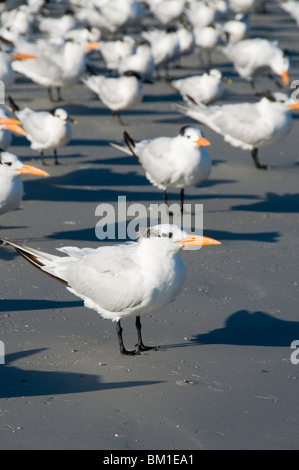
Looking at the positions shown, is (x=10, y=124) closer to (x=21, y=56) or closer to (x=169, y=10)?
(x=21, y=56)

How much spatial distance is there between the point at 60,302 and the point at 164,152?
249cm

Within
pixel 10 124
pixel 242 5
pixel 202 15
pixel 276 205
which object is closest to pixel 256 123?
pixel 276 205

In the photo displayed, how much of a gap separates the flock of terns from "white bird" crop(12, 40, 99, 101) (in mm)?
17

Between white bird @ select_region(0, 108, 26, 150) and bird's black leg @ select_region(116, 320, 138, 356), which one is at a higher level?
white bird @ select_region(0, 108, 26, 150)

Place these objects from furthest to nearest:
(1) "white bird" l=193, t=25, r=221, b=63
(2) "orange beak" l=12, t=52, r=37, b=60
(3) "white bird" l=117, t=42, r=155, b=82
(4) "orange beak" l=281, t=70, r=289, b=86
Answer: (1) "white bird" l=193, t=25, r=221, b=63 → (4) "orange beak" l=281, t=70, r=289, b=86 → (3) "white bird" l=117, t=42, r=155, b=82 → (2) "orange beak" l=12, t=52, r=37, b=60

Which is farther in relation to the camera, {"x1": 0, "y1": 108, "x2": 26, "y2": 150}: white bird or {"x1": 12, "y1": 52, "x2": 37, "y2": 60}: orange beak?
{"x1": 12, "y1": 52, "x2": 37, "y2": 60}: orange beak

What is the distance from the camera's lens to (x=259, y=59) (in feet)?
43.9

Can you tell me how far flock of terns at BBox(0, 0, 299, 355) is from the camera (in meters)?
4.65

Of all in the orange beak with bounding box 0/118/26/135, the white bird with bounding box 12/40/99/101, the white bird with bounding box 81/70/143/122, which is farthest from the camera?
the white bird with bounding box 12/40/99/101

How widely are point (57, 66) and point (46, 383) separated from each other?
8.42m

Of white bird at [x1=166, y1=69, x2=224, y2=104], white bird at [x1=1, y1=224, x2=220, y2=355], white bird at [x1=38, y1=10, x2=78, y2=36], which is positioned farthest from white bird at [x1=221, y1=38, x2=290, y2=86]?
white bird at [x1=1, y1=224, x2=220, y2=355]

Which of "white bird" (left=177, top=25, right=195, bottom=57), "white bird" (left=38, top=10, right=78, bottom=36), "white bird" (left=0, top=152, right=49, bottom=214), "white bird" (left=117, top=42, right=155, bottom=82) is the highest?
"white bird" (left=38, top=10, right=78, bottom=36)

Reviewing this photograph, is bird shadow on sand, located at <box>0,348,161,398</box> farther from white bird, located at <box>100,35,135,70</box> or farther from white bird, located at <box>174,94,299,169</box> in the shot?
white bird, located at <box>100,35,135,70</box>
